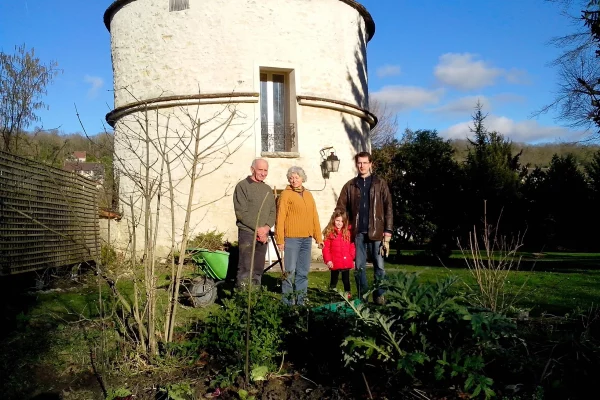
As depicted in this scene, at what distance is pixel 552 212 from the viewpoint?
26.9 m

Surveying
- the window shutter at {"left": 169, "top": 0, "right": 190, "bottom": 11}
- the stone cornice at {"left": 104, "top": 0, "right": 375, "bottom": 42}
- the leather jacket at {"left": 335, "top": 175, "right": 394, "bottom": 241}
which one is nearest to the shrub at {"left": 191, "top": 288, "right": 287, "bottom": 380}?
the leather jacket at {"left": 335, "top": 175, "right": 394, "bottom": 241}

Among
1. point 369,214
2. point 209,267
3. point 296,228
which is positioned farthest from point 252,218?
point 369,214

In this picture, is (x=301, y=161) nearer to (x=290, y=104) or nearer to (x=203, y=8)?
(x=290, y=104)

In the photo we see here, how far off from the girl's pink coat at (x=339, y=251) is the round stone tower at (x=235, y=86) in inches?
221

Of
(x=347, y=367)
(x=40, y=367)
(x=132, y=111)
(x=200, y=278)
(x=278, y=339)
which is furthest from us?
(x=132, y=111)

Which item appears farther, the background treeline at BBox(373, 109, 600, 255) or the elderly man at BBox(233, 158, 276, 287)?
the background treeline at BBox(373, 109, 600, 255)

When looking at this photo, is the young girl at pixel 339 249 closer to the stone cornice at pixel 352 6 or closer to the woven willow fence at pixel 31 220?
the woven willow fence at pixel 31 220

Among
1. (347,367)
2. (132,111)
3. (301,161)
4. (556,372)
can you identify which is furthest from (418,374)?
(132,111)

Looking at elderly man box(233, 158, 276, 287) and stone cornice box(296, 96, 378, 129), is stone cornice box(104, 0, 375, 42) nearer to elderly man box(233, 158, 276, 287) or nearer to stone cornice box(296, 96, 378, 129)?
stone cornice box(296, 96, 378, 129)

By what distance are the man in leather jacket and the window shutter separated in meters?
8.06

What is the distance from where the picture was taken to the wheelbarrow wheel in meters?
6.45

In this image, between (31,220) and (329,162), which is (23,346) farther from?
(329,162)

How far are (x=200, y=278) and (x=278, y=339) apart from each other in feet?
10.1

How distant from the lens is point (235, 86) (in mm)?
12219
